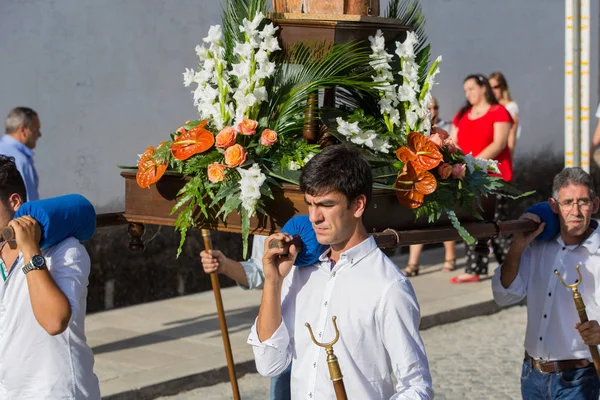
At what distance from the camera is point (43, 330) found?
3709 mm

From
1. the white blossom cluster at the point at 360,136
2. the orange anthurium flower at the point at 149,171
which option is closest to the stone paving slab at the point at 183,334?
the orange anthurium flower at the point at 149,171

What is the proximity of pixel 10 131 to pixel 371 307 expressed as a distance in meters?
5.88

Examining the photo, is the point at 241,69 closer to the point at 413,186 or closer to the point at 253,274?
the point at 413,186

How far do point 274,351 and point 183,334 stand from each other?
551 centimetres

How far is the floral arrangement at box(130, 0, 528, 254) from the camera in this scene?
13.3 feet

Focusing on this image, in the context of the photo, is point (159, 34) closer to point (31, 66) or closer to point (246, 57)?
point (31, 66)

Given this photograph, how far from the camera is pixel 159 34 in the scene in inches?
395

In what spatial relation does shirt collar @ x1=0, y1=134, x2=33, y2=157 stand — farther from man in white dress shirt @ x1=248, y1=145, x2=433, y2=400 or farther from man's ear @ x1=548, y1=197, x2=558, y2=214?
man in white dress shirt @ x1=248, y1=145, x2=433, y2=400

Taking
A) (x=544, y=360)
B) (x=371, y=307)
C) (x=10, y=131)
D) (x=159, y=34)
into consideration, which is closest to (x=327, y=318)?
(x=371, y=307)

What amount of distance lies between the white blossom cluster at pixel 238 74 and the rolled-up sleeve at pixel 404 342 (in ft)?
4.24

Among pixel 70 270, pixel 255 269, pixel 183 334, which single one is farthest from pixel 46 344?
pixel 183 334

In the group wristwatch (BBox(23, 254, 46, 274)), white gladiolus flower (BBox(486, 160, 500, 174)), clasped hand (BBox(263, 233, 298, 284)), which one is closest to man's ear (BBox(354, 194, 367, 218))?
clasped hand (BBox(263, 233, 298, 284))

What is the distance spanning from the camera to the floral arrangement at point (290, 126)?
13.3ft

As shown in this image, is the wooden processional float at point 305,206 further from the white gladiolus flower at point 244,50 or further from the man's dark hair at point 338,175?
the man's dark hair at point 338,175
